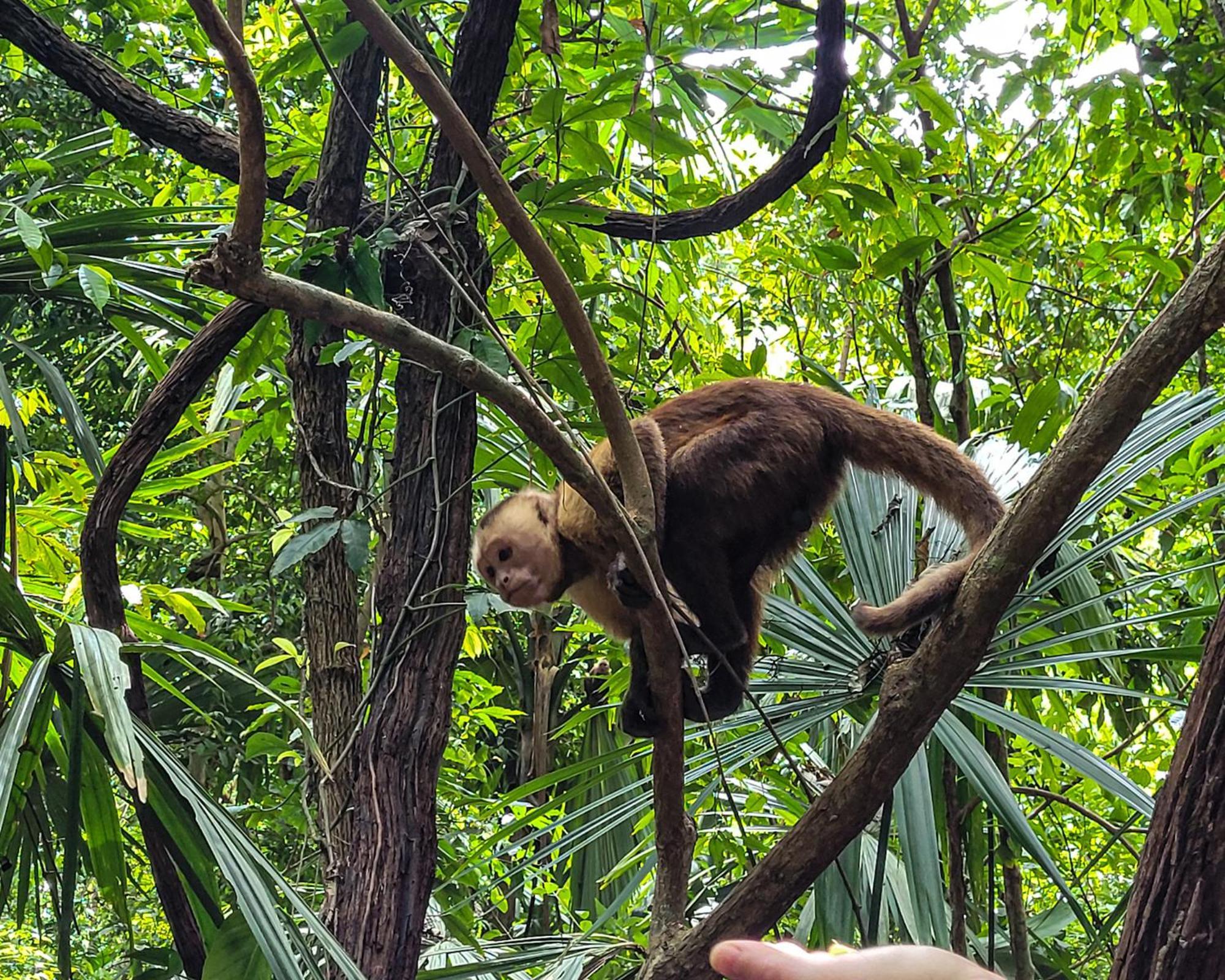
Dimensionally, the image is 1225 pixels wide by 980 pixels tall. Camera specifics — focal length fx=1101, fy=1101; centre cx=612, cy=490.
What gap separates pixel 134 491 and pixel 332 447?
1.55ft

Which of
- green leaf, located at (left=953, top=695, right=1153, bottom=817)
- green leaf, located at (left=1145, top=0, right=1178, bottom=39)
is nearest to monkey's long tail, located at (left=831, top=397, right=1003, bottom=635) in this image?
green leaf, located at (left=953, top=695, right=1153, bottom=817)

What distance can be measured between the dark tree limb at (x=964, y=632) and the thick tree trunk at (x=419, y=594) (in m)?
0.74

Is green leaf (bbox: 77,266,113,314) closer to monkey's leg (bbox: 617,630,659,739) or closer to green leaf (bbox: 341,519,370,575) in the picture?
green leaf (bbox: 341,519,370,575)

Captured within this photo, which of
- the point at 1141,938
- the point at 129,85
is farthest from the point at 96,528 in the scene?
the point at 1141,938

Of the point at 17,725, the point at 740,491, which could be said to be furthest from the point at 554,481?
the point at 17,725

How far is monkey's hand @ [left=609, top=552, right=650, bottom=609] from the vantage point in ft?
7.10

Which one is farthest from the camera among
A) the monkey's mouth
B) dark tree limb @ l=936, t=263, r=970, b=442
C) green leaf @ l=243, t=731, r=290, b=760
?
dark tree limb @ l=936, t=263, r=970, b=442

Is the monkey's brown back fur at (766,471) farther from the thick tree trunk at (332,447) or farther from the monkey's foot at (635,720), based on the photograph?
the thick tree trunk at (332,447)

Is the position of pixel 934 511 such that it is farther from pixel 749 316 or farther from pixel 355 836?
pixel 749 316

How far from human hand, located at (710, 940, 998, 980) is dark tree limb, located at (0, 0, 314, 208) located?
8.90 feet

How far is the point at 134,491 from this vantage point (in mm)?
2512

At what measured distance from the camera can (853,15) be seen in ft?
11.1

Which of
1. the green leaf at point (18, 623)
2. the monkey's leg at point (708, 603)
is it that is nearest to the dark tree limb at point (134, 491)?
the green leaf at point (18, 623)

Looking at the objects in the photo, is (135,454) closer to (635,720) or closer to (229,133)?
(229,133)
